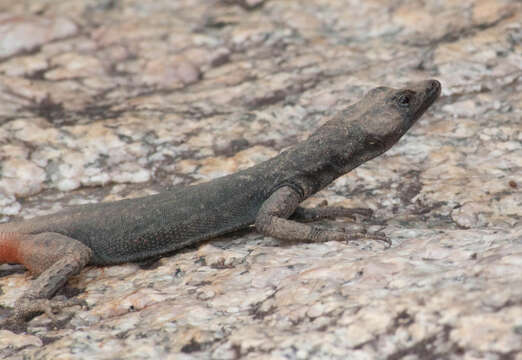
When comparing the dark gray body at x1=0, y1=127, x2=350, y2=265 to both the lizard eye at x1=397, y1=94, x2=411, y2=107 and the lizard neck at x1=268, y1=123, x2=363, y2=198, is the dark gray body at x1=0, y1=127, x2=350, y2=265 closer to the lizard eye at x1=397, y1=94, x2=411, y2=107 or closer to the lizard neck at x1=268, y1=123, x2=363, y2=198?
the lizard neck at x1=268, y1=123, x2=363, y2=198

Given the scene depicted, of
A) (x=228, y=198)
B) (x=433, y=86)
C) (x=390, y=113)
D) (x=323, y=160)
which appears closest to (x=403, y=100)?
(x=390, y=113)

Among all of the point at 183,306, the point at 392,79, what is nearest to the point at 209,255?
the point at 183,306

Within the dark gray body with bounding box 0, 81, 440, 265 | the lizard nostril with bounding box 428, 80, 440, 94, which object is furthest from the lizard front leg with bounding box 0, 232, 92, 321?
the lizard nostril with bounding box 428, 80, 440, 94

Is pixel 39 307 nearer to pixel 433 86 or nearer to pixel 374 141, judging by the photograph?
pixel 374 141

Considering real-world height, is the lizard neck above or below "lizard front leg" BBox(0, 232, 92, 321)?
above

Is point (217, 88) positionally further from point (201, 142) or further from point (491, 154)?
point (491, 154)

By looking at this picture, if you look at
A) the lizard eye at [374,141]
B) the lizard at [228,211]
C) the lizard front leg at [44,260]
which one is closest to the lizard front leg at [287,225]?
the lizard at [228,211]

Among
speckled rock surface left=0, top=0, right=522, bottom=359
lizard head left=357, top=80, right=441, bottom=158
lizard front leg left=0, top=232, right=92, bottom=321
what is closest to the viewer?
speckled rock surface left=0, top=0, right=522, bottom=359
